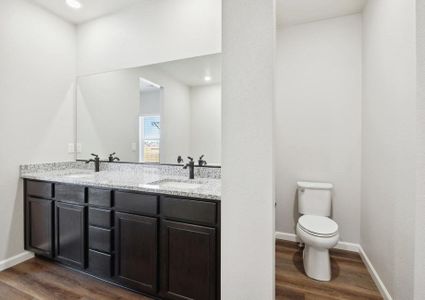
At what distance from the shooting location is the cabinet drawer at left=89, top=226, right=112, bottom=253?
186cm

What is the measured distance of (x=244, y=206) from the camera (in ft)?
4.48

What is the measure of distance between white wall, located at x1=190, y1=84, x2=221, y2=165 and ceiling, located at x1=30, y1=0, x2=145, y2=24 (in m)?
1.33

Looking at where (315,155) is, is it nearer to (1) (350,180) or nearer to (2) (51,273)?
(1) (350,180)

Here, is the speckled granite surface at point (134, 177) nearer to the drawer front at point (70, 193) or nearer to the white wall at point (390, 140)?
the drawer front at point (70, 193)

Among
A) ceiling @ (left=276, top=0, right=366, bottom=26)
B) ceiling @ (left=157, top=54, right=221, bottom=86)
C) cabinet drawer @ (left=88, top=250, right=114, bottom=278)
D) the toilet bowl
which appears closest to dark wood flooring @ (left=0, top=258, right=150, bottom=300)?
cabinet drawer @ (left=88, top=250, right=114, bottom=278)

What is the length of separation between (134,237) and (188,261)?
1.67ft

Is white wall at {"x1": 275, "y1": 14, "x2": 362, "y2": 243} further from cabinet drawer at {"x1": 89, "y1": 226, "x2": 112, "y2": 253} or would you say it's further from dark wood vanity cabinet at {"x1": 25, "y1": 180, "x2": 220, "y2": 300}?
cabinet drawer at {"x1": 89, "y1": 226, "x2": 112, "y2": 253}

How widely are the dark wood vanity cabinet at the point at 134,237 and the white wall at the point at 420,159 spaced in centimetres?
98

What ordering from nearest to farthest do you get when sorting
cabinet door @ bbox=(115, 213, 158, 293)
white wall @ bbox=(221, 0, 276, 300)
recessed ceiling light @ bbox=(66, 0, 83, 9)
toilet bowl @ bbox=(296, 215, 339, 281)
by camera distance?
white wall @ bbox=(221, 0, 276, 300) → cabinet door @ bbox=(115, 213, 158, 293) → toilet bowl @ bbox=(296, 215, 339, 281) → recessed ceiling light @ bbox=(66, 0, 83, 9)

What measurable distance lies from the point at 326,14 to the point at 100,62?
276 centimetres

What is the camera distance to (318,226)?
2.05 m

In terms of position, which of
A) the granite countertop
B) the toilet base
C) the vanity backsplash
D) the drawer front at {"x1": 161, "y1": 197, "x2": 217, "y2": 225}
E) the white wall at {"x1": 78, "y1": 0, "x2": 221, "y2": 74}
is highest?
the white wall at {"x1": 78, "y1": 0, "x2": 221, "y2": 74}

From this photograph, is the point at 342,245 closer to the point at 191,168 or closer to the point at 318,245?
the point at 318,245

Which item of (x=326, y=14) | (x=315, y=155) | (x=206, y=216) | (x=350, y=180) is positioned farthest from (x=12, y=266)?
(x=326, y=14)
